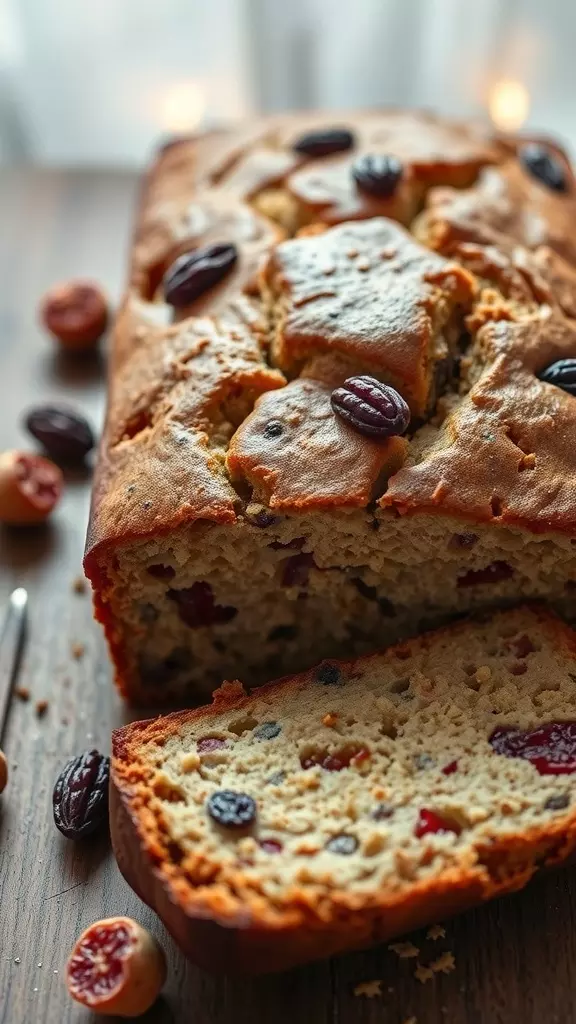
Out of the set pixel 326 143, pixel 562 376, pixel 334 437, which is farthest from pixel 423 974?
pixel 326 143

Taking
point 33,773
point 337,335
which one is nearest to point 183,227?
point 337,335

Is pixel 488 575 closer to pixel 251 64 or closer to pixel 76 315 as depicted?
pixel 76 315

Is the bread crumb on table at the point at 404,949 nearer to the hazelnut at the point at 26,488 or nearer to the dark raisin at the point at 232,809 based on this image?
the dark raisin at the point at 232,809

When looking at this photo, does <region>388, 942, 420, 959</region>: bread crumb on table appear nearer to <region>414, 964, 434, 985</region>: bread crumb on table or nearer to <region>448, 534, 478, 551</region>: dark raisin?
<region>414, 964, 434, 985</region>: bread crumb on table

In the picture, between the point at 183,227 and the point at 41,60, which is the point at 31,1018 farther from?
the point at 41,60

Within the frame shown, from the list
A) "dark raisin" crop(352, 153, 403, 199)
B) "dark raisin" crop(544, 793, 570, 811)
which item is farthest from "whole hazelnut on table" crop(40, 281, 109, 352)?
"dark raisin" crop(544, 793, 570, 811)

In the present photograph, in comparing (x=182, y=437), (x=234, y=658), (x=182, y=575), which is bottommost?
(x=234, y=658)
